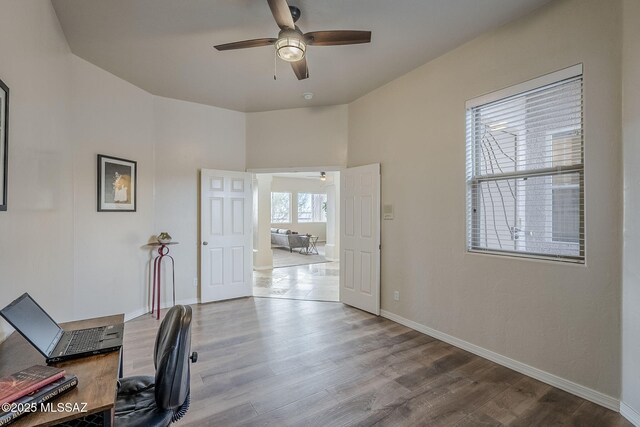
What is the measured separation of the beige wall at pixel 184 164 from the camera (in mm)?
4328

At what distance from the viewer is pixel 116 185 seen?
145 inches

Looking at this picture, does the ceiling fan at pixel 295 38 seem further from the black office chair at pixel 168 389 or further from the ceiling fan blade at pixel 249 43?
the black office chair at pixel 168 389

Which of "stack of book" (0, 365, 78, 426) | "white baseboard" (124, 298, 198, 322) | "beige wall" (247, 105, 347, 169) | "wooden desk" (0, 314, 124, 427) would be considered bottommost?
"white baseboard" (124, 298, 198, 322)

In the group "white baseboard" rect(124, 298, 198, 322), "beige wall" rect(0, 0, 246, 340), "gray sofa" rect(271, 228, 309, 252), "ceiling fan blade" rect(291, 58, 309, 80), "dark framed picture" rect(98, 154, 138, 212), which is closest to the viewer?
"beige wall" rect(0, 0, 246, 340)

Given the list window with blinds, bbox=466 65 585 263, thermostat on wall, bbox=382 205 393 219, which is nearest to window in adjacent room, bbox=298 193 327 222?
thermostat on wall, bbox=382 205 393 219

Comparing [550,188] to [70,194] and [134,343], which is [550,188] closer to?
[134,343]

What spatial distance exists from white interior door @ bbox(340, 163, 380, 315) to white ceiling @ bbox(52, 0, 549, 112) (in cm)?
122

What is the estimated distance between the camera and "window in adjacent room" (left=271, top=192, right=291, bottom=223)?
12055 millimetres

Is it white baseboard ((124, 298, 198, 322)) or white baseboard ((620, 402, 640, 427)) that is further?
white baseboard ((124, 298, 198, 322))

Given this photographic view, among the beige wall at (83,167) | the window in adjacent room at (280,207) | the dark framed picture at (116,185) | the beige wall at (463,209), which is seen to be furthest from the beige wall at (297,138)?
the window in adjacent room at (280,207)

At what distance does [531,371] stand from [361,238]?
2.31m

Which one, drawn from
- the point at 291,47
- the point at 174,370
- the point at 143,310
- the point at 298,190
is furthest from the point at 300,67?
the point at 298,190

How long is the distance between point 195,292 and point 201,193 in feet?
4.85

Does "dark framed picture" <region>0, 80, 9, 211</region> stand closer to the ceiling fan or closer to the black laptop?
the black laptop
